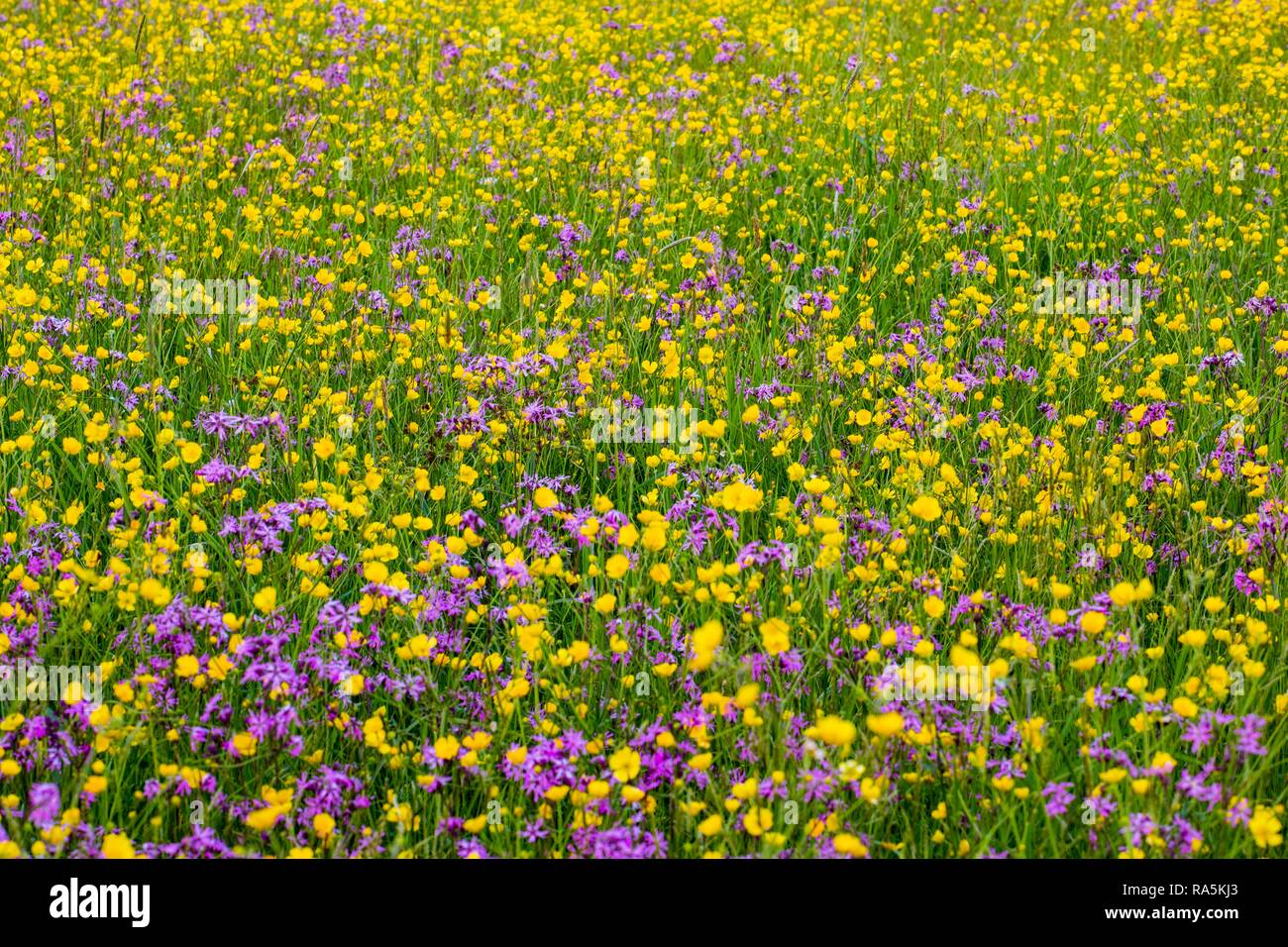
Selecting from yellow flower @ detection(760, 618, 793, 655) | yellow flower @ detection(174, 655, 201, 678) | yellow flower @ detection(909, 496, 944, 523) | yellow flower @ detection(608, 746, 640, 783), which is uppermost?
yellow flower @ detection(909, 496, 944, 523)

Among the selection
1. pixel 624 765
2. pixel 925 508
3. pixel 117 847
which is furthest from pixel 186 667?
pixel 925 508

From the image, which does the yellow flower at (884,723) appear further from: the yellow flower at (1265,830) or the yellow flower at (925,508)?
the yellow flower at (925,508)

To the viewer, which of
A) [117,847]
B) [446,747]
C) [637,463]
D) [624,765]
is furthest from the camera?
[637,463]

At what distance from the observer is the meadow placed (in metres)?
2.55

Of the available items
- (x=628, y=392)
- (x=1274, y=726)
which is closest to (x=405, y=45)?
(x=628, y=392)

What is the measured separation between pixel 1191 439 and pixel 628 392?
203cm

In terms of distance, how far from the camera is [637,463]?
13.3 feet

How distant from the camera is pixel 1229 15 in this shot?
9258 millimetres

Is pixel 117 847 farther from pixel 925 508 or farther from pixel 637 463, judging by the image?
pixel 637 463

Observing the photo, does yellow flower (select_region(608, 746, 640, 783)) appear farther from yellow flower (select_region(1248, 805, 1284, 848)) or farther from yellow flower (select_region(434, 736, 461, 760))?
yellow flower (select_region(1248, 805, 1284, 848))

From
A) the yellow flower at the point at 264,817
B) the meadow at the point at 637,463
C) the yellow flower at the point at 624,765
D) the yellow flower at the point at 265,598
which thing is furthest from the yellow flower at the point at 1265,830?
the yellow flower at the point at 265,598

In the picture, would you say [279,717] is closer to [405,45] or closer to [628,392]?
[628,392]

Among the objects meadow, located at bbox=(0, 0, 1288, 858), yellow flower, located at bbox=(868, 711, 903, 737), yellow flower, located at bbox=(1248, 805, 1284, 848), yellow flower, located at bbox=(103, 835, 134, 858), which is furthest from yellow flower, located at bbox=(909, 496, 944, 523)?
yellow flower, located at bbox=(103, 835, 134, 858)

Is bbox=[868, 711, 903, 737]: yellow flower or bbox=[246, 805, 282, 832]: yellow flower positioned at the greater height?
bbox=[868, 711, 903, 737]: yellow flower
